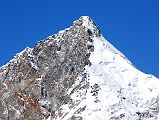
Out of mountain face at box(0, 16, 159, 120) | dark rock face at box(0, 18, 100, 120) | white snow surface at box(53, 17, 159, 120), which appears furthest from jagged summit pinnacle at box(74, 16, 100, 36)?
white snow surface at box(53, 17, 159, 120)

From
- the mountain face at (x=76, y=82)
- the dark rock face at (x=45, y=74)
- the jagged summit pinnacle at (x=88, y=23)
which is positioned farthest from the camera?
the jagged summit pinnacle at (x=88, y=23)

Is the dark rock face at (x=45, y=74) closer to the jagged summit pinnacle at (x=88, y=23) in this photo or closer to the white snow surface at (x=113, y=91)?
the jagged summit pinnacle at (x=88, y=23)

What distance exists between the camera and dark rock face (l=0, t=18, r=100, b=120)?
144 metres

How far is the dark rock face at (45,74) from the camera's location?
143625mm

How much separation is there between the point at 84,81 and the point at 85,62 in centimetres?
515

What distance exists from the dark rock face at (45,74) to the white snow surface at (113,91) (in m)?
2.59

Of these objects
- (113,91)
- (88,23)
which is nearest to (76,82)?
(113,91)

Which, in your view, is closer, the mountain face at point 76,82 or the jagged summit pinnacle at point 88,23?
the mountain face at point 76,82

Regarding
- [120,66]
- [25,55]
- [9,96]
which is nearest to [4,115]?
[9,96]

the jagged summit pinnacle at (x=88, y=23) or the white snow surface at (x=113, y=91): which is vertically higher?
the jagged summit pinnacle at (x=88, y=23)

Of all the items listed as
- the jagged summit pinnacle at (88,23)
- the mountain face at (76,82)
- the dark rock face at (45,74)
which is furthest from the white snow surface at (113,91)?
the jagged summit pinnacle at (88,23)

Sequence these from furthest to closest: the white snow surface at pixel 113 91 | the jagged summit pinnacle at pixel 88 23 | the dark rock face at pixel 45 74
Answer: the jagged summit pinnacle at pixel 88 23 → the dark rock face at pixel 45 74 → the white snow surface at pixel 113 91

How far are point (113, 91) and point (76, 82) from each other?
9774 mm

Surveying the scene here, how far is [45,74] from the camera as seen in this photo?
486 feet
